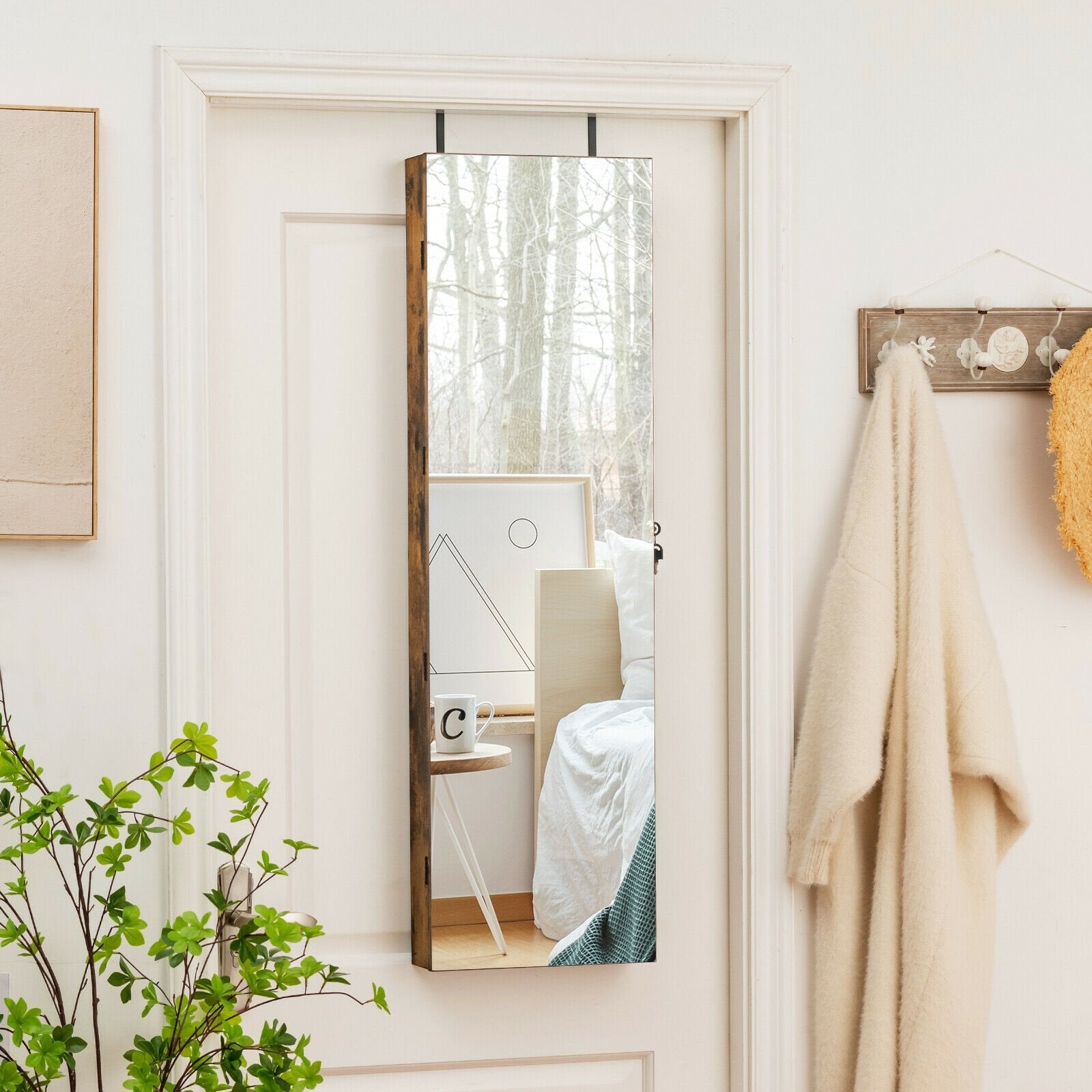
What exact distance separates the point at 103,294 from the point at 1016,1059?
1358 millimetres

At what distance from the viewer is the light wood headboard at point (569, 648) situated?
1.16 m

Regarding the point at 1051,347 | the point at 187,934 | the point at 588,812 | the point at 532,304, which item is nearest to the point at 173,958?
the point at 187,934

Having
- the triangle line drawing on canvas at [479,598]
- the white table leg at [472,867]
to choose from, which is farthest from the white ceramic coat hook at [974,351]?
the white table leg at [472,867]

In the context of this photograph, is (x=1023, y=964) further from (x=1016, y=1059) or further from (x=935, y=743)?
(x=935, y=743)

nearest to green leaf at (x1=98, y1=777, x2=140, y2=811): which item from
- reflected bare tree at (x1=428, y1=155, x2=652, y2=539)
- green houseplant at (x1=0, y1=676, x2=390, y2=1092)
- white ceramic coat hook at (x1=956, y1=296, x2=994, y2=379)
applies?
green houseplant at (x1=0, y1=676, x2=390, y2=1092)

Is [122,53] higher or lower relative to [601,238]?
higher

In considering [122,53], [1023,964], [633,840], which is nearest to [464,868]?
[633,840]

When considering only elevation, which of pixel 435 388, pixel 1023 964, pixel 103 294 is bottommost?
pixel 1023 964

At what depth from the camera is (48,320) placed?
109 centimetres

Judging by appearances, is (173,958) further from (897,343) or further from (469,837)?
(897,343)

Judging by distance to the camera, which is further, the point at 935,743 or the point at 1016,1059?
the point at 1016,1059

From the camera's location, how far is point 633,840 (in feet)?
3.84

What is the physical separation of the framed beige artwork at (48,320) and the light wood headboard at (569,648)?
0.50 m

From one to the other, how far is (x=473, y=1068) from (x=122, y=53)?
1.21 meters
